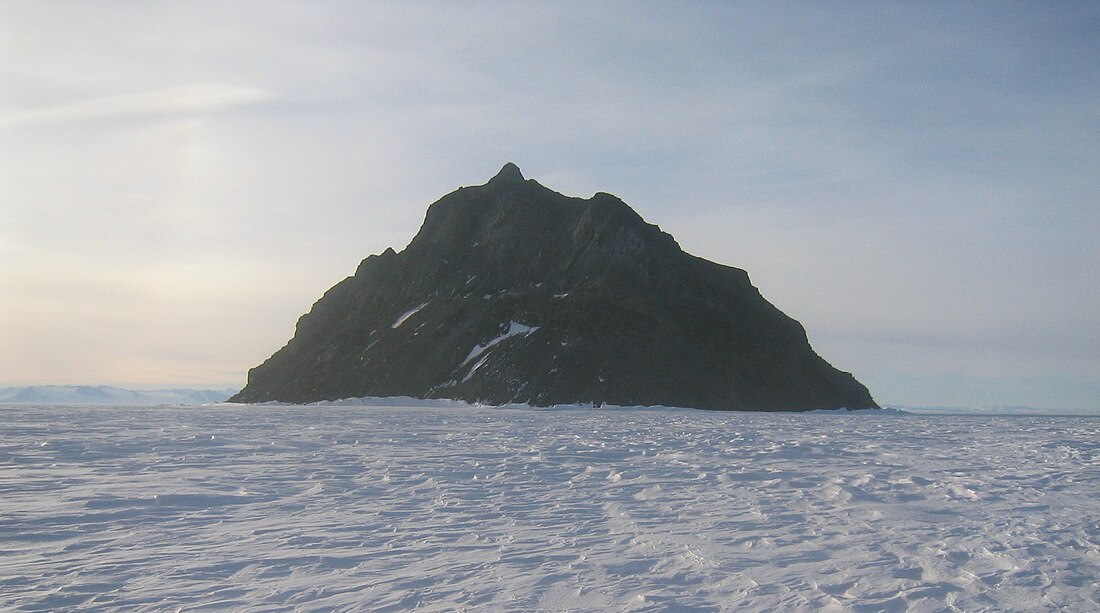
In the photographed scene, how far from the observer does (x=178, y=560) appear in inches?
478

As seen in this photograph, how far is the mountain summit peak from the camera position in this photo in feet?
479

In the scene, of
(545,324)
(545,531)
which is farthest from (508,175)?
(545,531)

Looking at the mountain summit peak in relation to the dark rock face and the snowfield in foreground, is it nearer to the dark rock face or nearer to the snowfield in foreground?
the dark rock face

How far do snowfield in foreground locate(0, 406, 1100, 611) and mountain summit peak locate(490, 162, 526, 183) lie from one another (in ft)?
400

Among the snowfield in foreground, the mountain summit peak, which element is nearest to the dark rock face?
the mountain summit peak

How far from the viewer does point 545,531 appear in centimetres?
1438

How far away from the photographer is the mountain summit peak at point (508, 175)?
146 m

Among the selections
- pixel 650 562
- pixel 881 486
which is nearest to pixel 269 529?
pixel 650 562

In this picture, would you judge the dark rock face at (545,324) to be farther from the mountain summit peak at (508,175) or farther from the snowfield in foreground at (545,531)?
the snowfield in foreground at (545,531)

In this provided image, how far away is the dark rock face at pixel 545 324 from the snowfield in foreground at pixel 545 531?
238 ft

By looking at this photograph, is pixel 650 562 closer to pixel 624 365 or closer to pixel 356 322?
pixel 624 365

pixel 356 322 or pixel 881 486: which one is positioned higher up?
pixel 356 322

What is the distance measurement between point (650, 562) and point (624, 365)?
297 feet

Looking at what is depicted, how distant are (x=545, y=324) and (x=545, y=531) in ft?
315
